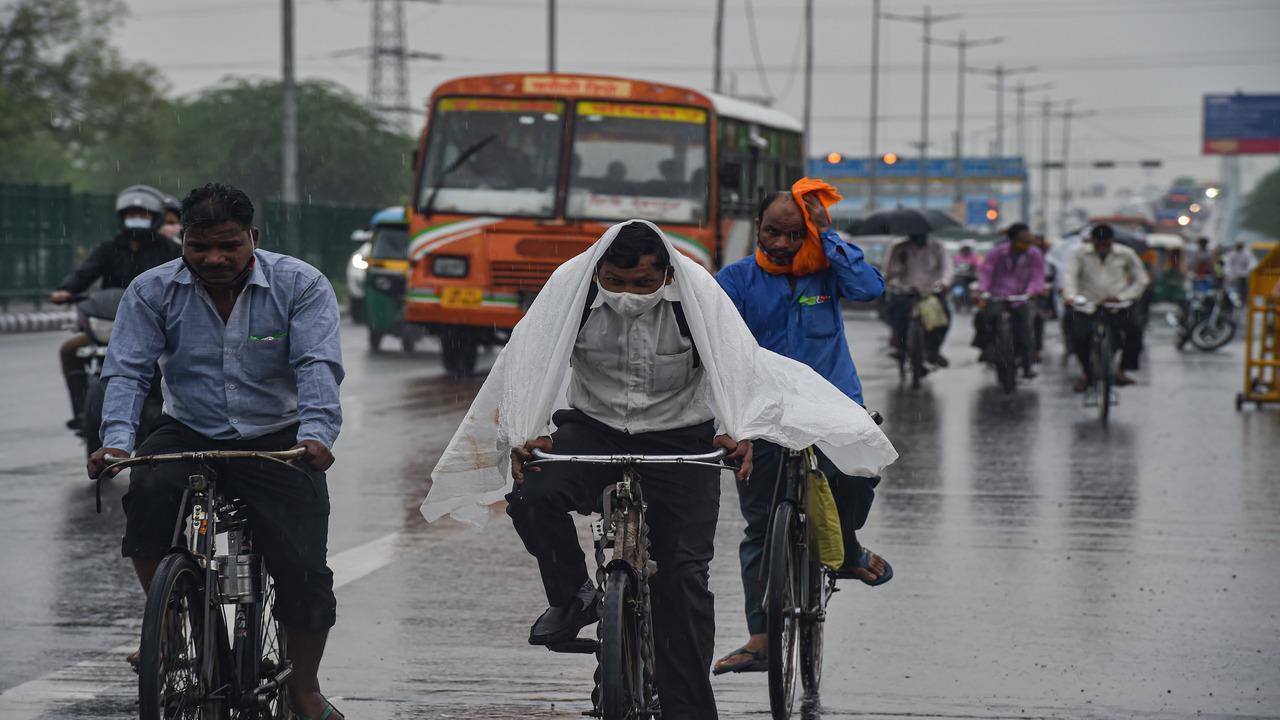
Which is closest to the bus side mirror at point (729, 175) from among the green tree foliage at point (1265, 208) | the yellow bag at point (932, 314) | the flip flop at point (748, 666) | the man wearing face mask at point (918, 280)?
the man wearing face mask at point (918, 280)

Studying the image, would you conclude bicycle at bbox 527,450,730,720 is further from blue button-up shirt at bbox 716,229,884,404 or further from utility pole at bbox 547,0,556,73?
utility pole at bbox 547,0,556,73

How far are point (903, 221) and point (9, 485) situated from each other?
12.2 metres

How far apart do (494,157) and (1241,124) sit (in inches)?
2461

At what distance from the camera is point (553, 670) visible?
257 inches

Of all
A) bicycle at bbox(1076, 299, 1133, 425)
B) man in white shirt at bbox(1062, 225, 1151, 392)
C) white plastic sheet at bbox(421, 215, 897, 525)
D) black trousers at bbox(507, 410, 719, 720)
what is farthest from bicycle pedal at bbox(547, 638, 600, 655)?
man in white shirt at bbox(1062, 225, 1151, 392)

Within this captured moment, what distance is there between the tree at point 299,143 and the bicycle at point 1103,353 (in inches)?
1692

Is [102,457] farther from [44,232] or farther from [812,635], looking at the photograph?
[44,232]

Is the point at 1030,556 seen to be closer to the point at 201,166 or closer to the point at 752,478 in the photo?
the point at 752,478

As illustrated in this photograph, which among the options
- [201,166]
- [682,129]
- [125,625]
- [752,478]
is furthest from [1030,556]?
[201,166]

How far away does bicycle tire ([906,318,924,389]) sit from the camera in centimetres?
1905

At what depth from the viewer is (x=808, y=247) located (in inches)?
251

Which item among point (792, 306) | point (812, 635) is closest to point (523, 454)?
point (812, 635)

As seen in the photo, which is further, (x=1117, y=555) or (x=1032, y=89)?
(x=1032, y=89)

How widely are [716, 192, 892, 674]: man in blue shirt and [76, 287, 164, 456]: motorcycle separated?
3.54 meters
